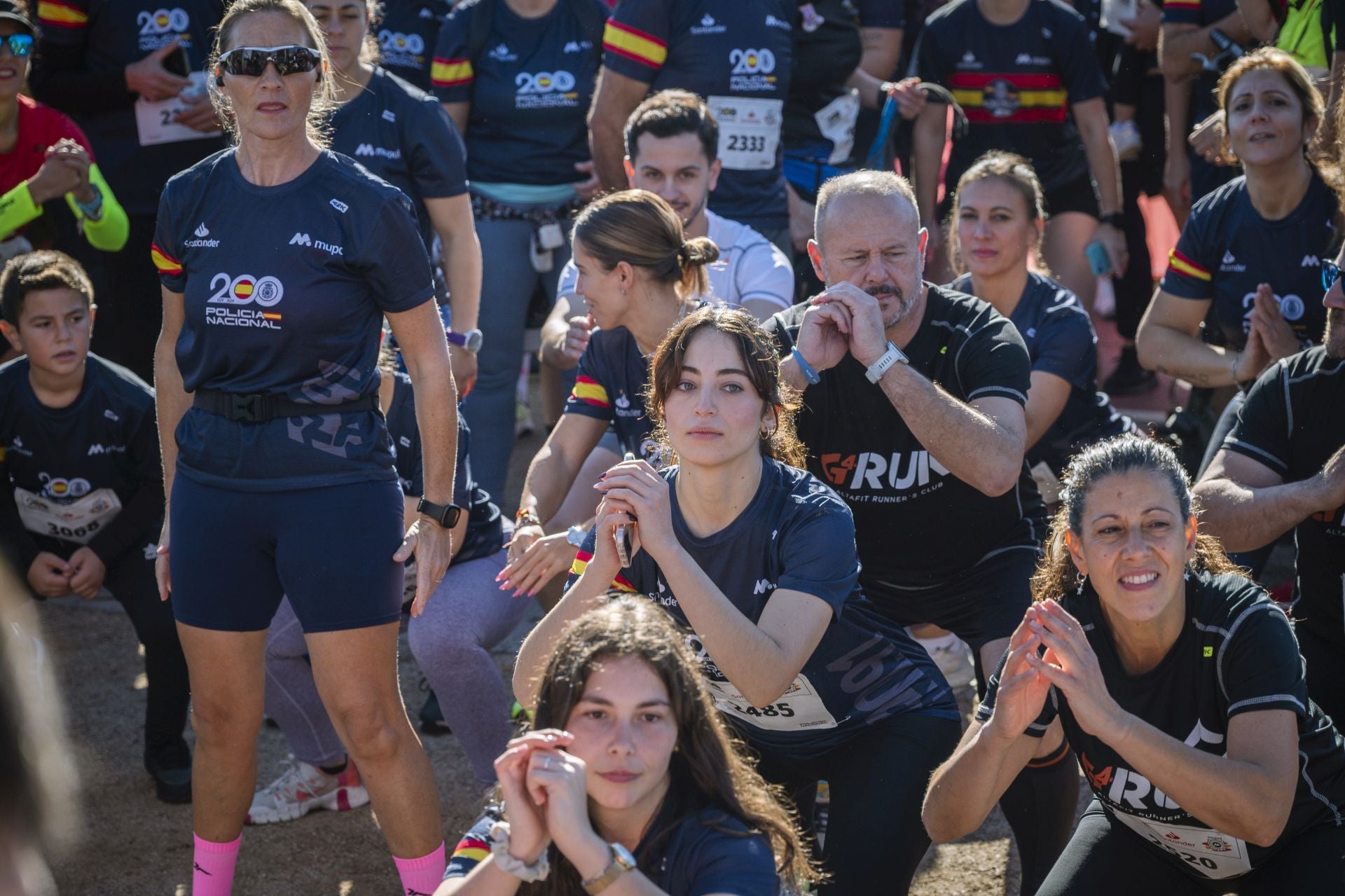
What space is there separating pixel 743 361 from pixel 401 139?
2.15 metres

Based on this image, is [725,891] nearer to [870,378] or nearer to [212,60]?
[870,378]

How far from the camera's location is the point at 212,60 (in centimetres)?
351

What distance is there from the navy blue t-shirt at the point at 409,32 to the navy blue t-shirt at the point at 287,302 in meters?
3.34

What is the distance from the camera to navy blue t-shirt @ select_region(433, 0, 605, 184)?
5.83 meters

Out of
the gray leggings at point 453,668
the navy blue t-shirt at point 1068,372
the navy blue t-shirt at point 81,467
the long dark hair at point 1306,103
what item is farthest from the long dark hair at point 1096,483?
the navy blue t-shirt at point 81,467

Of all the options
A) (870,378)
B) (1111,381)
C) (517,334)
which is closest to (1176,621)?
(870,378)

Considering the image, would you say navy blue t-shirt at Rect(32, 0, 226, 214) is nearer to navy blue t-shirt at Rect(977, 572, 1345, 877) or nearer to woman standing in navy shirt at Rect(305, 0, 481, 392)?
woman standing in navy shirt at Rect(305, 0, 481, 392)

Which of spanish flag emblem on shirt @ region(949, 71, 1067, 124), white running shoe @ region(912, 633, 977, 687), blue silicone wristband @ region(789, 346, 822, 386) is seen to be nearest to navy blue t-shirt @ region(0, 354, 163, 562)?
blue silicone wristband @ region(789, 346, 822, 386)

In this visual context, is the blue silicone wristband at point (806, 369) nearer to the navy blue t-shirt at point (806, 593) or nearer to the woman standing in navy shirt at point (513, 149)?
the navy blue t-shirt at point (806, 593)

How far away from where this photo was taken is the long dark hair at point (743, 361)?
3.24 meters

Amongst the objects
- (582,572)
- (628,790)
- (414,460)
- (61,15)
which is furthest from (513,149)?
A: (628,790)

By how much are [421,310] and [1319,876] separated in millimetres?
2170

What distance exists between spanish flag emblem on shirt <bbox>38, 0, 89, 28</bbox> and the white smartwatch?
4048 millimetres

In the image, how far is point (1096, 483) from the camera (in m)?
3.00
